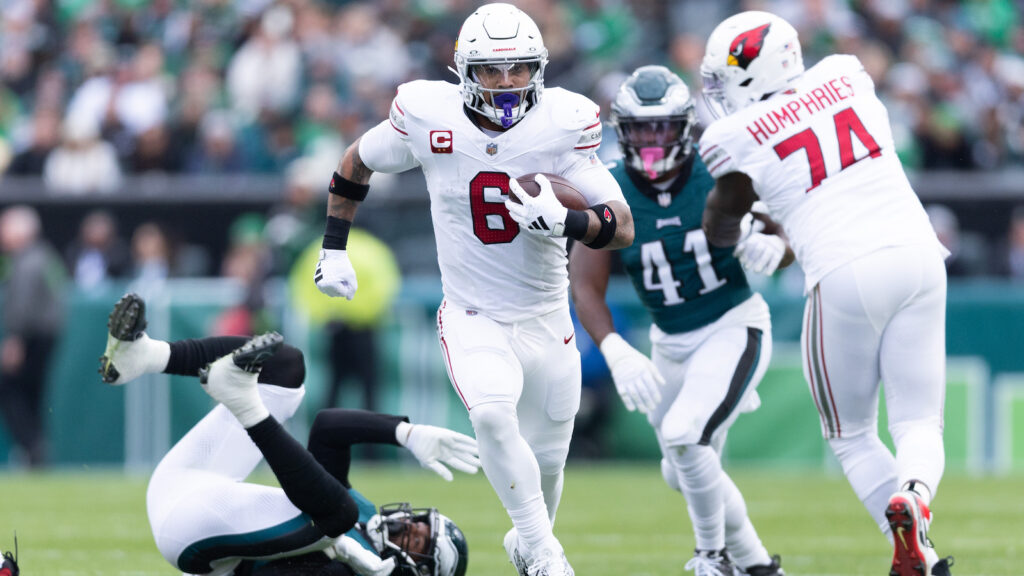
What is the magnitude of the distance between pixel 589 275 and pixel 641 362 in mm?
568

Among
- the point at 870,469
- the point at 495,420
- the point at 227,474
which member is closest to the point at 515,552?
the point at 495,420

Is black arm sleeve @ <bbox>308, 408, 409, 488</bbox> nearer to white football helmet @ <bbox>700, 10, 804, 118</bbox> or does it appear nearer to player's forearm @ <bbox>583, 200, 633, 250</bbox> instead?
player's forearm @ <bbox>583, 200, 633, 250</bbox>

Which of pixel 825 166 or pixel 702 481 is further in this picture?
pixel 702 481

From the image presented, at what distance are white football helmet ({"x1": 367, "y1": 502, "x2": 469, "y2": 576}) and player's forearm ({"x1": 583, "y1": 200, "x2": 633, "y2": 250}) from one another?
→ 1094 mm

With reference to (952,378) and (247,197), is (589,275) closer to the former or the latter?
(952,378)

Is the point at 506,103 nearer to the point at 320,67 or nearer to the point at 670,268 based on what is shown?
the point at 670,268

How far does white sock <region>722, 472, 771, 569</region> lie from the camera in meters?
6.06

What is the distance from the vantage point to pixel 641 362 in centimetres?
577

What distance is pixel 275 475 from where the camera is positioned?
15.9ft

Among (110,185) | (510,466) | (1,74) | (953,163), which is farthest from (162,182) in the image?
(510,466)

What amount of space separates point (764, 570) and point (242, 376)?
2357mm

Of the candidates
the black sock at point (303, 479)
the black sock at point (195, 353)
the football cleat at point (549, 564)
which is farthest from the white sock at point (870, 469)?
the black sock at point (195, 353)

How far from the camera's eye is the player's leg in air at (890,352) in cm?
500

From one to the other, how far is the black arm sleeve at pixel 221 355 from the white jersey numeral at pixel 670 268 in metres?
1.57
